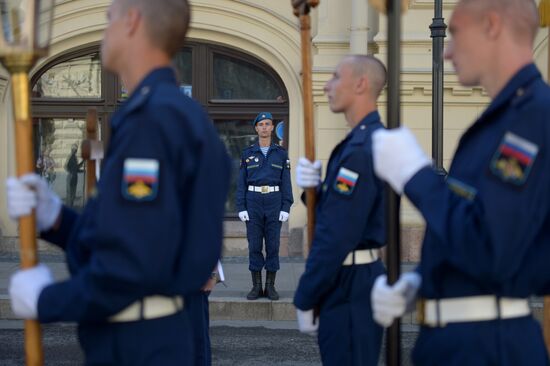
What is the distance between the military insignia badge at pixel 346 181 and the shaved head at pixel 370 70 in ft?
1.71

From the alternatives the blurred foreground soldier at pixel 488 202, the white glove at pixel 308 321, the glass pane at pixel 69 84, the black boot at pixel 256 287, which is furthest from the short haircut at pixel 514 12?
the glass pane at pixel 69 84

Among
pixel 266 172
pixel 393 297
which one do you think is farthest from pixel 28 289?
pixel 266 172

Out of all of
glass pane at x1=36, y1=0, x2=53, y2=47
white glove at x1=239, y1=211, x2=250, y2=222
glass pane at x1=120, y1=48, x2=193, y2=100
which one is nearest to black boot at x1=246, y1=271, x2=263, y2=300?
white glove at x1=239, y1=211, x2=250, y2=222

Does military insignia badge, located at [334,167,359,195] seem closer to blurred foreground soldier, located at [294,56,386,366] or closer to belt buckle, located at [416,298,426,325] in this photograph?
blurred foreground soldier, located at [294,56,386,366]

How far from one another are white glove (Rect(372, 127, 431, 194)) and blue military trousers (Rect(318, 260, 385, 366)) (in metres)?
1.37

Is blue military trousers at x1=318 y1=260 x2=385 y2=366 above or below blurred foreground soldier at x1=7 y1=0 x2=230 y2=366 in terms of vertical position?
below

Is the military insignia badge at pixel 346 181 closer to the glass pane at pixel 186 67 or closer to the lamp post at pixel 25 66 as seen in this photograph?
the lamp post at pixel 25 66

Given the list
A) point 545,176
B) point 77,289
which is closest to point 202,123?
point 77,289

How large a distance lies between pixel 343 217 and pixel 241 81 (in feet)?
26.5

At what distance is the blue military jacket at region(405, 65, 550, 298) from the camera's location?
6.99 ft

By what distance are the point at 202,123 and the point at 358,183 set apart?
4.67 feet

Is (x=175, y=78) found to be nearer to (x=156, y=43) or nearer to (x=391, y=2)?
(x=156, y=43)

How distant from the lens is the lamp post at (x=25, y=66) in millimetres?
2504

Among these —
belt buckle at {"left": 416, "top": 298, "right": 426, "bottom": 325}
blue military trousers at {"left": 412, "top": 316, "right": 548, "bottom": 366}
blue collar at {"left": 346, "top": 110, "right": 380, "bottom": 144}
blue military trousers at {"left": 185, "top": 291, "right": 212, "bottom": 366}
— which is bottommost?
blue military trousers at {"left": 185, "top": 291, "right": 212, "bottom": 366}
